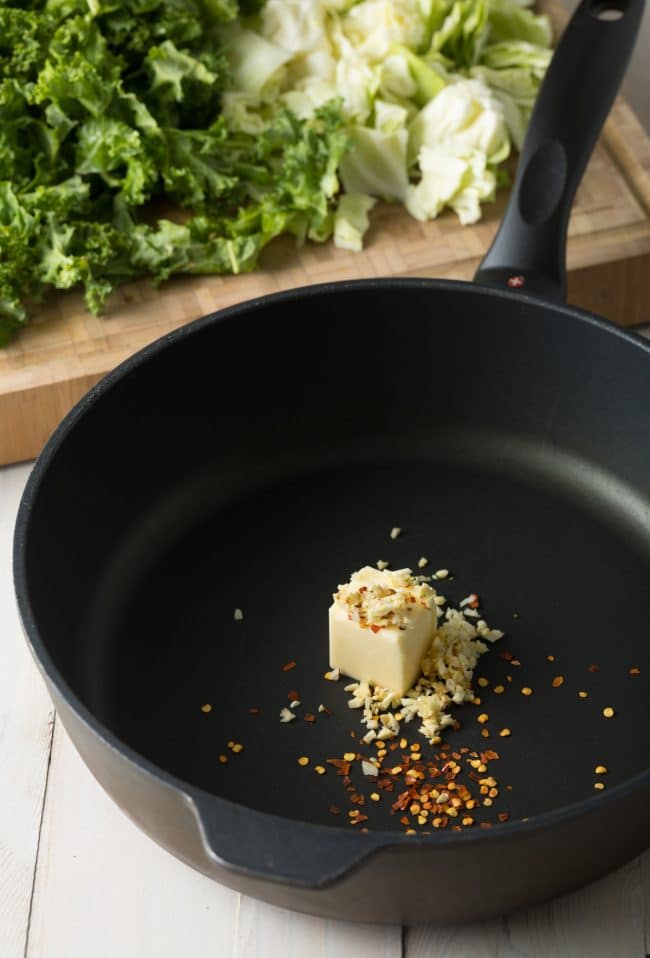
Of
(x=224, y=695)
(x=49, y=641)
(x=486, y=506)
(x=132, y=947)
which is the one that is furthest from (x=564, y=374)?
(x=132, y=947)

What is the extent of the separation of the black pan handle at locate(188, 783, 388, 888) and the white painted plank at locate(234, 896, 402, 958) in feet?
0.97

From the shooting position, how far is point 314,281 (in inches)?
75.6

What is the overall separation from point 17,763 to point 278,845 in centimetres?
56

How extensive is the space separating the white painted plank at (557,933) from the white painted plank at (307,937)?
1.0 inches

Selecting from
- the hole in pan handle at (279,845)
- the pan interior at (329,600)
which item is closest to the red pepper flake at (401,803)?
the pan interior at (329,600)

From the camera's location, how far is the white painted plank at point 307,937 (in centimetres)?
126

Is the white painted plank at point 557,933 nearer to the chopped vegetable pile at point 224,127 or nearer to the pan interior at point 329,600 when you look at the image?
the pan interior at point 329,600

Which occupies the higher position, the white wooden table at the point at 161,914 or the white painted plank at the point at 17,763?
the white wooden table at the point at 161,914

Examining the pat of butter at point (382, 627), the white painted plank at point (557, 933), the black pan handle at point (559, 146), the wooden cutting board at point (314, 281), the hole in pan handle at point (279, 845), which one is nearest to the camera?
the hole in pan handle at point (279, 845)

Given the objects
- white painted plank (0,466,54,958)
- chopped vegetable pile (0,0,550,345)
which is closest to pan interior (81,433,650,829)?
white painted plank (0,466,54,958)

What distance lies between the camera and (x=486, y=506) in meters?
1.64

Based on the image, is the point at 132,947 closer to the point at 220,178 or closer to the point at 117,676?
the point at 117,676

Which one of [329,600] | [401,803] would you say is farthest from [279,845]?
[329,600]

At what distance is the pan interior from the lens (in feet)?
4.44
